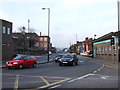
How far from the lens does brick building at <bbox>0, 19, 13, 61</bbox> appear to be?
29.5 meters

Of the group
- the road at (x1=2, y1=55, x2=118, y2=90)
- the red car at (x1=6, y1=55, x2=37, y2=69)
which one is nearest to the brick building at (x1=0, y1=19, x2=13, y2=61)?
the red car at (x1=6, y1=55, x2=37, y2=69)

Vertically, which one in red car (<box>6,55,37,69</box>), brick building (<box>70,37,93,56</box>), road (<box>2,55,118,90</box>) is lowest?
road (<box>2,55,118,90</box>)

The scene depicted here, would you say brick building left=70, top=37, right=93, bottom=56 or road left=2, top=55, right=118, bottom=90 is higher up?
brick building left=70, top=37, right=93, bottom=56

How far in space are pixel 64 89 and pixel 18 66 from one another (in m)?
10.8

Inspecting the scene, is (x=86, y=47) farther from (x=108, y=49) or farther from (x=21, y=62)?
(x=21, y=62)

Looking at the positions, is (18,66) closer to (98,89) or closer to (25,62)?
(25,62)

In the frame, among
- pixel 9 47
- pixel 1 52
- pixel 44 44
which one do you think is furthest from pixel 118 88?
pixel 44 44

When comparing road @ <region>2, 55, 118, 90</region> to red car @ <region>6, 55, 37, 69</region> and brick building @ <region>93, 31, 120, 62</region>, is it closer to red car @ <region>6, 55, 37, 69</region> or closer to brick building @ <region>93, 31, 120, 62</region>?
red car @ <region>6, 55, 37, 69</region>

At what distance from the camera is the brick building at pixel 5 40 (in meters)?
29.5

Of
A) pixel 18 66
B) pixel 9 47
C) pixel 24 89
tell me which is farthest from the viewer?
pixel 9 47

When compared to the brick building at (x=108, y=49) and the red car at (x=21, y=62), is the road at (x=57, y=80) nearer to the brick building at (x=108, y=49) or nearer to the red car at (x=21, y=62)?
the red car at (x=21, y=62)

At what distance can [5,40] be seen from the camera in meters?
30.4

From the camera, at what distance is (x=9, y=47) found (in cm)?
3212

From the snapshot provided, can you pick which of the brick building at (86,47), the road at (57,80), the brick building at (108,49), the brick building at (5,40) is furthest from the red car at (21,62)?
the brick building at (86,47)
